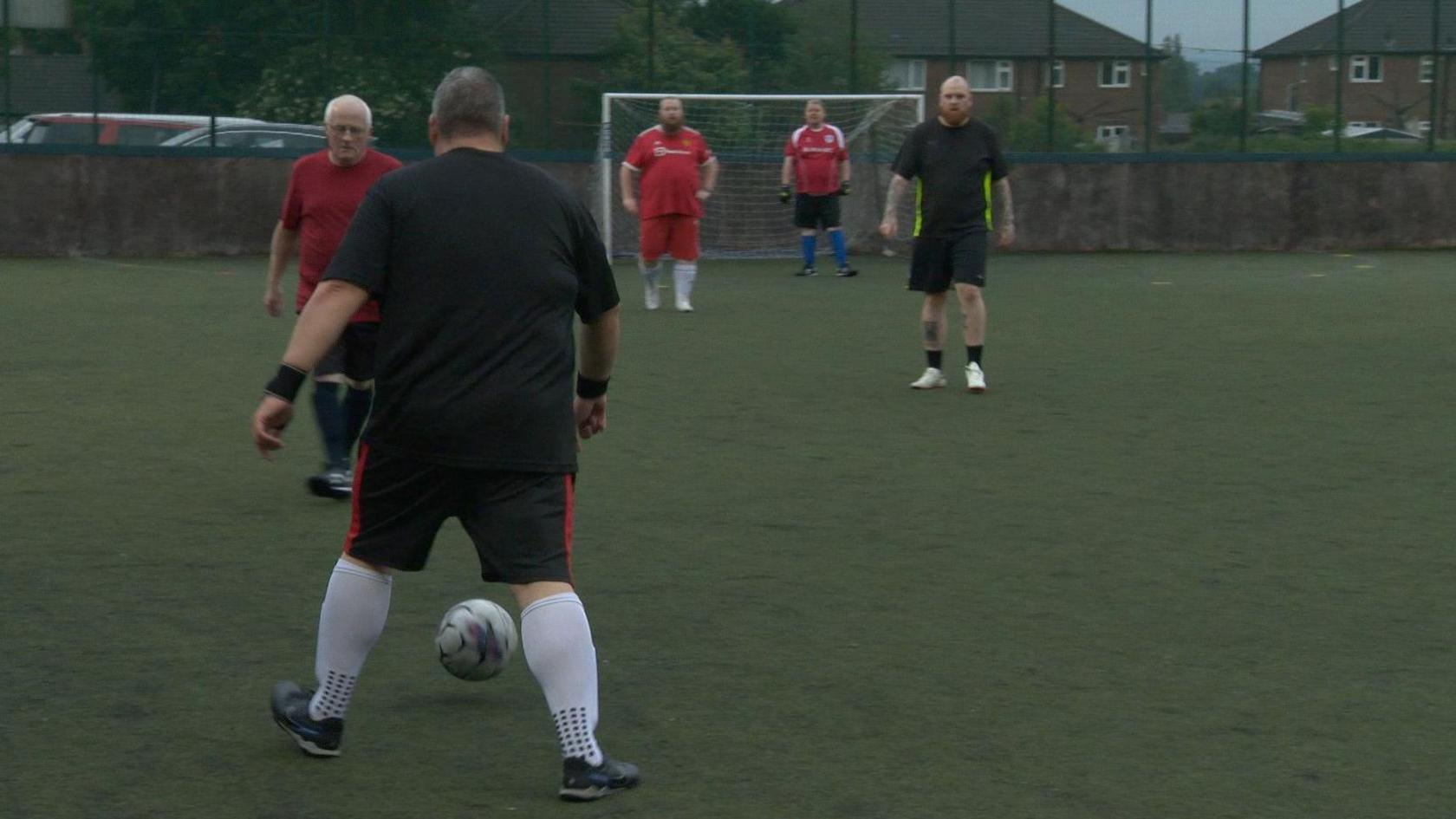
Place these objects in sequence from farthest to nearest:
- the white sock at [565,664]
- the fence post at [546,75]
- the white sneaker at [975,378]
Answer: the fence post at [546,75] → the white sneaker at [975,378] → the white sock at [565,664]

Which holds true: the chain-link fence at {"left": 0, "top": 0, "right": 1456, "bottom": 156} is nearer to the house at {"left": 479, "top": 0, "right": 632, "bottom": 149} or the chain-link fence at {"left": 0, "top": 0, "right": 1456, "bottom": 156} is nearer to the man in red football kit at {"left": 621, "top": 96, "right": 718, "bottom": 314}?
the house at {"left": 479, "top": 0, "right": 632, "bottom": 149}

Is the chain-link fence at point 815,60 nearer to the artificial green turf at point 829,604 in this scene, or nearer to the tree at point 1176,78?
the tree at point 1176,78

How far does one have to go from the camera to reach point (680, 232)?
56.3 ft

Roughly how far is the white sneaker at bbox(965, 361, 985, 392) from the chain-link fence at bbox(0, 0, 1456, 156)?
14.4 meters

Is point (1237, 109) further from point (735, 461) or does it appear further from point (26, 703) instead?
point (26, 703)

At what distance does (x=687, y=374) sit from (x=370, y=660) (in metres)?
7.02

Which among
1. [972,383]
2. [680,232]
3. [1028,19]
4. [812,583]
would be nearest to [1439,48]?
[1028,19]

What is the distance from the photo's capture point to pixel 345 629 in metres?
4.61

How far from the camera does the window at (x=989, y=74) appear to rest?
26.2 meters

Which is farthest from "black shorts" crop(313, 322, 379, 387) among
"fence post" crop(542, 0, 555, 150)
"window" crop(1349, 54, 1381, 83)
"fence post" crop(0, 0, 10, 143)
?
"window" crop(1349, 54, 1381, 83)

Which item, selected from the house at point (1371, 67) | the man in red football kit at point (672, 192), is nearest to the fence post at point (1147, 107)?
the house at point (1371, 67)

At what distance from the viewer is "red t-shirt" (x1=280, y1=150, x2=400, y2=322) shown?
26.0 feet

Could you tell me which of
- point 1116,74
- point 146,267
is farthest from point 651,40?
point 146,267

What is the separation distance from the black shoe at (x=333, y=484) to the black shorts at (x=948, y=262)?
4.36m
